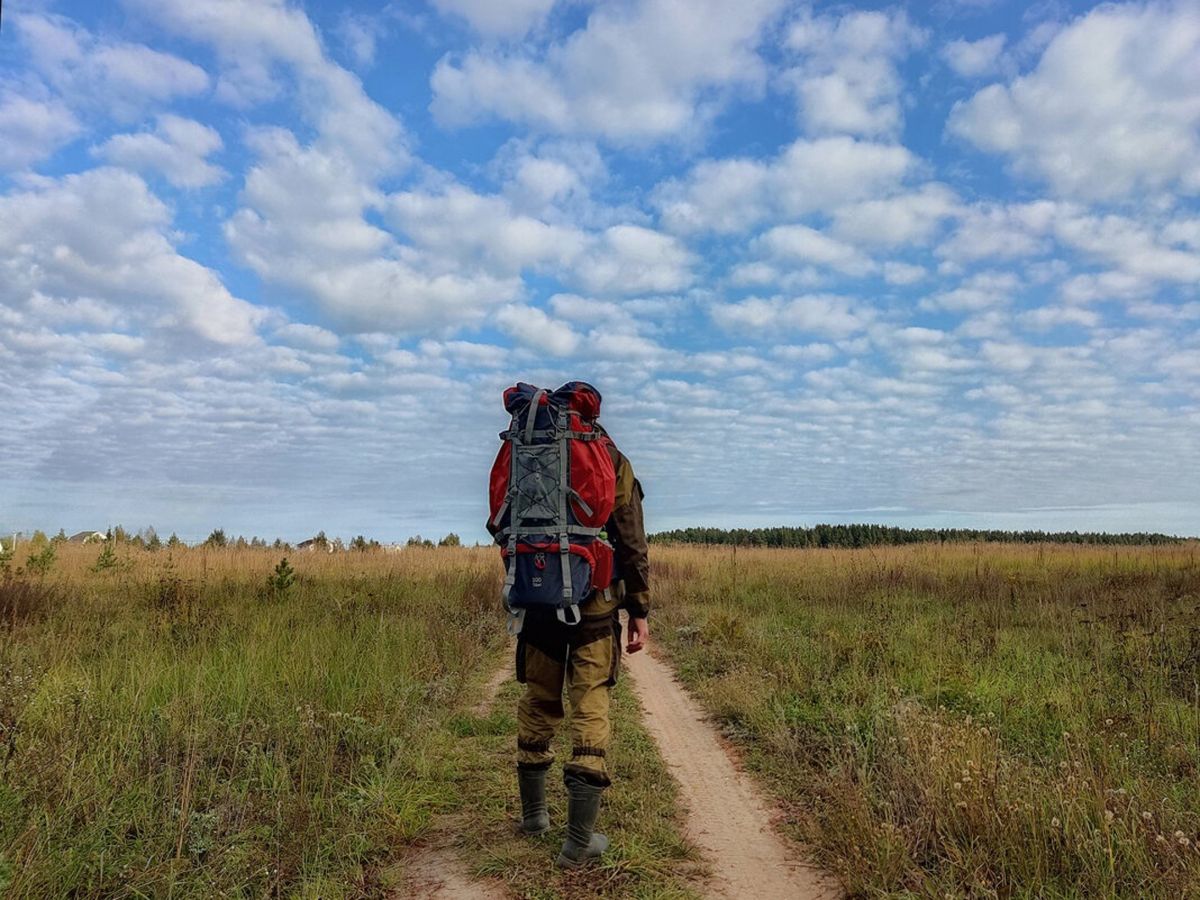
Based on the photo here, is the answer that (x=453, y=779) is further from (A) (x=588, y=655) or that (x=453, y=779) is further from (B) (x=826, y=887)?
(B) (x=826, y=887)

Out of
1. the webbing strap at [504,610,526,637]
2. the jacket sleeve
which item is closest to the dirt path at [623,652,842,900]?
the jacket sleeve

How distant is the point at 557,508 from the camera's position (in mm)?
3686

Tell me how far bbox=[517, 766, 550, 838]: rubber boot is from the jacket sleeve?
3.58 feet

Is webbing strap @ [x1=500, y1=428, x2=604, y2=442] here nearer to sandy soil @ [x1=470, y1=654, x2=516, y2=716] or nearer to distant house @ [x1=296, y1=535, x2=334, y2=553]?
sandy soil @ [x1=470, y1=654, x2=516, y2=716]

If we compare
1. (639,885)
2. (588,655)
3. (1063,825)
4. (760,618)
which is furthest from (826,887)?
(760,618)

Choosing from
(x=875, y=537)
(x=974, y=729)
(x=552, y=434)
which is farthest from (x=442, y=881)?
(x=875, y=537)

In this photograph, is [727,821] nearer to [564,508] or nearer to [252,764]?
[564,508]

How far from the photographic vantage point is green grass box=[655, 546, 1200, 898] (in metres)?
3.42

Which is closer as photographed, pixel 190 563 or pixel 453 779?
pixel 453 779

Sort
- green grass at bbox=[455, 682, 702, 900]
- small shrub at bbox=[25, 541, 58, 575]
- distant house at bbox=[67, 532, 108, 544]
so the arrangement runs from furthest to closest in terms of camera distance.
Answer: distant house at bbox=[67, 532, 108, 544]
small shrub at bbox=[25, 541, 58, 575]
green grass at bbox=[455, 682, 702, 900]

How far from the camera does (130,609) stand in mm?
9812

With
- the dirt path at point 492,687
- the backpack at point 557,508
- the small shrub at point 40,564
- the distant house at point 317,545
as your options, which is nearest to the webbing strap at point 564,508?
the backpack at point 557,508

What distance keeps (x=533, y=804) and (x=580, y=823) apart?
1.76ft

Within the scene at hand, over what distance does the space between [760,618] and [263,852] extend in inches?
366
